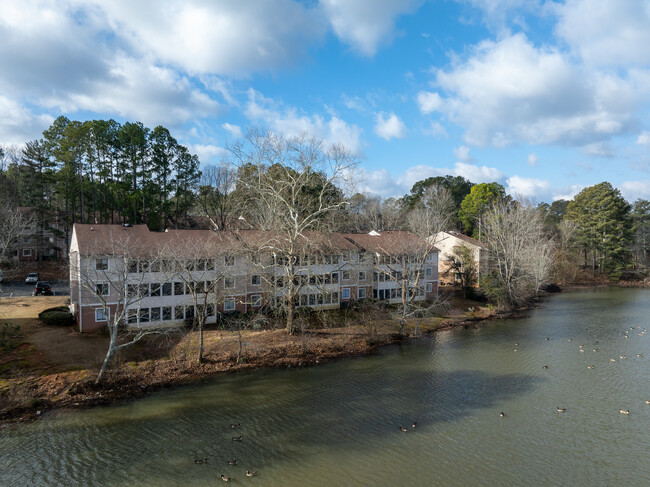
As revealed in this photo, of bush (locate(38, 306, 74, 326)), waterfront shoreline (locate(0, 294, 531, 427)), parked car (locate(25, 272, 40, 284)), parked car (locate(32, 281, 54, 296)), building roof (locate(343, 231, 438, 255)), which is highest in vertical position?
building roof (locate(343, 231, 438, 255))

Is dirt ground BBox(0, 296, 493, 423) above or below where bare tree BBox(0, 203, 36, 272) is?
below

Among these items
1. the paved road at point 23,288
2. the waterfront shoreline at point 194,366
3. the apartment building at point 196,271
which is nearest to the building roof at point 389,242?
the apartment building at point 196,271

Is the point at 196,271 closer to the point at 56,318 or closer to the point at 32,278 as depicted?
the point at 56,318

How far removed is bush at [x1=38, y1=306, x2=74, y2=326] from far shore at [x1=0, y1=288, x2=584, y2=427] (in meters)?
0.53

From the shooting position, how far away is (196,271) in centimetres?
3078

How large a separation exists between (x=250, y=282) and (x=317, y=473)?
2150 centimetres

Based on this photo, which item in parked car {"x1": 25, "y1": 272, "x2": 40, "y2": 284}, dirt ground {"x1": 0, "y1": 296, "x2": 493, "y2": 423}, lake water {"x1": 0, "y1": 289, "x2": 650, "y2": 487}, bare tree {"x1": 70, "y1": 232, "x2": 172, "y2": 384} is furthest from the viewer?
parked car {"x1": 25, "y1": 272, "x2": 40, "y2": 284}

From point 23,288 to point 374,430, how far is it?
4227cm

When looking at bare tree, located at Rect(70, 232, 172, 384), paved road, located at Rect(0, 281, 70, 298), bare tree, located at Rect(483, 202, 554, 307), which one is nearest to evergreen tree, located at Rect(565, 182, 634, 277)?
bare tree, located at Rect(483, 202, 554, 307)

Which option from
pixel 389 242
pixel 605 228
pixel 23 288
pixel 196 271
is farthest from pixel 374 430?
pixel 605 228

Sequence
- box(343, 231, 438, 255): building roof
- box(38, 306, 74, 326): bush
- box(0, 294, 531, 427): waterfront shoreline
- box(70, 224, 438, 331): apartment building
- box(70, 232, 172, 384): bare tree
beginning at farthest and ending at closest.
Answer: box(343, 231, 438, 255): building roof < box(38, 306, 74, 326): bush < box(70, 224, 438, 331): apartment building < box(70, 232, 172, 384): bare tree < box(0, 294, 531, 427): waterfront shoreline

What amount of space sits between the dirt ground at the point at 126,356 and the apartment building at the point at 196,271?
262 cm

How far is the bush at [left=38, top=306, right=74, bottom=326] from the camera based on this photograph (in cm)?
2923

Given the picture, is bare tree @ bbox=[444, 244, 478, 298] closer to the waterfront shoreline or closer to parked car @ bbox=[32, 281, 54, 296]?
the waterfront shoreline
